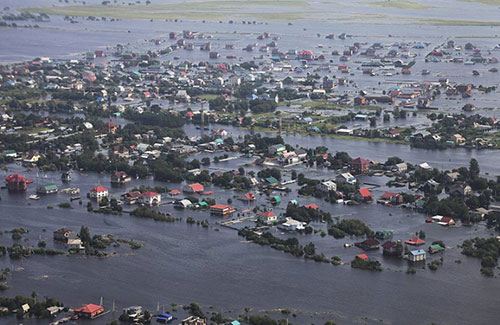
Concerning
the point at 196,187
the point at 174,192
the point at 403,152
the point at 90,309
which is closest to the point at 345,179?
the point at 196,187

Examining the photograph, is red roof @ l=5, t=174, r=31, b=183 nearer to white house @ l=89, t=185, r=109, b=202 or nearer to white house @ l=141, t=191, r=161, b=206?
white house @ l=89, t=185, r=109, b=202

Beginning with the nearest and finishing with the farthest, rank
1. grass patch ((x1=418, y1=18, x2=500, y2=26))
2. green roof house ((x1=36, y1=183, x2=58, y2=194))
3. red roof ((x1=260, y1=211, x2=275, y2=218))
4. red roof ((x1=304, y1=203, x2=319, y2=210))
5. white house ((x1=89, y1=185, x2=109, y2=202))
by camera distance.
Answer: red roof ((x1=260, y1=211, x2=275, y2=218)), red roof ((x1=304, y1=203, x2=319, y2=210)), white house ((x1=89, y1=185, x2=109, y2=202)), green roof house ((x1=36, y1=183, x2=58, y2=194)), grass patch ((x1=418, y1=18, x2=500, y2=26))

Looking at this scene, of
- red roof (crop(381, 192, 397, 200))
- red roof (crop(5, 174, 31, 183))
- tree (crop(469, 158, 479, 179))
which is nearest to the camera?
red roof (crop(381, 192, 397, 200))

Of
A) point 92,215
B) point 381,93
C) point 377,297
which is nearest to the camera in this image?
point 377,297

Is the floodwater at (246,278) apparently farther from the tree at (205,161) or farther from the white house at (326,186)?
the tree at (205,161)

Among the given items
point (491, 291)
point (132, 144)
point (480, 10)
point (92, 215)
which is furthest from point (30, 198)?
point (480, 10)

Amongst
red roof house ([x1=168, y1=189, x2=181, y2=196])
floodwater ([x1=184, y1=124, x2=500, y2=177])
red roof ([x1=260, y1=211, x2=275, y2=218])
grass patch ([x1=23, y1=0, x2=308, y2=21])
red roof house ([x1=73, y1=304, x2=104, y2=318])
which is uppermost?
red roof house ([x1=73, y1=304, x2=104, y2=318])

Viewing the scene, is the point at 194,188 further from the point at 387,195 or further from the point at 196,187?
the point at 387,195

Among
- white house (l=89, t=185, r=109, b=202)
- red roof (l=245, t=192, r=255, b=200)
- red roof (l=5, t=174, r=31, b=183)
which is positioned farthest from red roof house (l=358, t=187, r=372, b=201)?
red roof (l=5, t=174, r=31, b=183)

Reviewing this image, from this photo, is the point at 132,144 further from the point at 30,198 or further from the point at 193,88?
the point at 193,88
